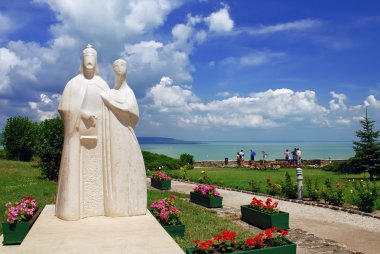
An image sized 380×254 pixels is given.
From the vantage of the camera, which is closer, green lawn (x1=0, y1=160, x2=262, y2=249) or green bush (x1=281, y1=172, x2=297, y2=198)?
green lawn (x1=0, y1=160, x2=262, y2=249)

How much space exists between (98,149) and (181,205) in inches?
198

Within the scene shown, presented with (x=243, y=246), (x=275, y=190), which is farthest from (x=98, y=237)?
(x=275, y=190)

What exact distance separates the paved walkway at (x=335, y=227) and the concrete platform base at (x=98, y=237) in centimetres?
305

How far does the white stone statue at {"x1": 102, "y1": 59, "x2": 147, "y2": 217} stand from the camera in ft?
23.5

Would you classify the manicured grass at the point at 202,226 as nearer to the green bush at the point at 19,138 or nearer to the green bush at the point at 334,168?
the green bush at the point at 334,168

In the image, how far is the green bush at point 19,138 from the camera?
30.4 meters

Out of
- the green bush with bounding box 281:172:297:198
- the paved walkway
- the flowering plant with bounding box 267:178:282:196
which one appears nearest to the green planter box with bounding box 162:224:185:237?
the paved walkway

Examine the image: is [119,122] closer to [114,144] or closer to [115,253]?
[114,144]

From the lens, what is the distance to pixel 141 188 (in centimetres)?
738

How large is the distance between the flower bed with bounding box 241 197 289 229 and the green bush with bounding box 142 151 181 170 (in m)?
18.4

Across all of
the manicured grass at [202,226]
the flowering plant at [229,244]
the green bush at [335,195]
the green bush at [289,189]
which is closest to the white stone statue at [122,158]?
the manicured grass at [202,226]

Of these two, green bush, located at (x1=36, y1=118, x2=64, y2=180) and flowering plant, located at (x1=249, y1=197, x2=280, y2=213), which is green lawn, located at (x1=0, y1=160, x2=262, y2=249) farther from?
flowering plant, located at (x1=249, y1=197, x2=280, y2=213)

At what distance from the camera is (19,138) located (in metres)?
30.5

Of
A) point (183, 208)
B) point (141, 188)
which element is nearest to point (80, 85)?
point (141, 188)
